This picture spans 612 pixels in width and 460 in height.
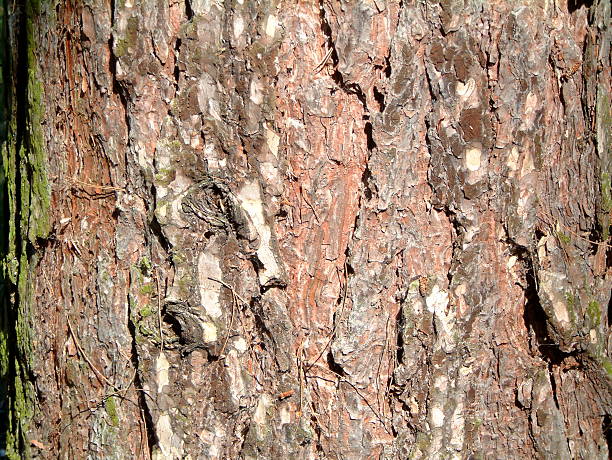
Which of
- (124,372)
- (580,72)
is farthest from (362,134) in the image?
(124,372)

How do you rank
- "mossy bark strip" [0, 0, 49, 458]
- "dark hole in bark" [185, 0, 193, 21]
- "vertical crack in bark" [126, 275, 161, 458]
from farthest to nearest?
"mossy bark strip" [0, 0, 49, 458] → "vertical crack in bark" [126, 275, 161, 458] → "dark hole in bark" [185, 0, 193, 21]

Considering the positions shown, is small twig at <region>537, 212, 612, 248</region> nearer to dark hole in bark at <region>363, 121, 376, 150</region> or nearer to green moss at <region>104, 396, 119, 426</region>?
dark hole in bark at <region>363, 121, 376, 150</region>

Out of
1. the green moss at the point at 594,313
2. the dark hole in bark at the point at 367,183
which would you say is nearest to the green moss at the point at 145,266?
the dark hole in bark at the point at 367,183

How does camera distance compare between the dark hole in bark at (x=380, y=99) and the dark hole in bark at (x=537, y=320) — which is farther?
the dark hole in bark at (x=537, y=320)

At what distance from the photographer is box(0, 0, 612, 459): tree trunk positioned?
4.57 feet

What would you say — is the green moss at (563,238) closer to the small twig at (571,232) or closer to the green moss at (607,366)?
the small twig at (571,232)

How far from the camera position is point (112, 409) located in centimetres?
154

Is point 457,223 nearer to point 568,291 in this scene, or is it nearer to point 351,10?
point 568,291

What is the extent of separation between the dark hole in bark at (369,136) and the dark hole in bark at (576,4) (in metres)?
0.57

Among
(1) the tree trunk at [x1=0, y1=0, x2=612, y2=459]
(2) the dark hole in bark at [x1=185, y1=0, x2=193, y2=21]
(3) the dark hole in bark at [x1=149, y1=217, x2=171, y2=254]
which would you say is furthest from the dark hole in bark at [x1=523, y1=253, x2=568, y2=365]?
(2) the dark hole in bark at [x1=185, y1=0, x2=193, y2=21]

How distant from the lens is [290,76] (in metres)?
1.41

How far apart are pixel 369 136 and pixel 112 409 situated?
0.88 meters

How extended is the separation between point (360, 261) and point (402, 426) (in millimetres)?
398

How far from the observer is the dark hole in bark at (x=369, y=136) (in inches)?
55.4
